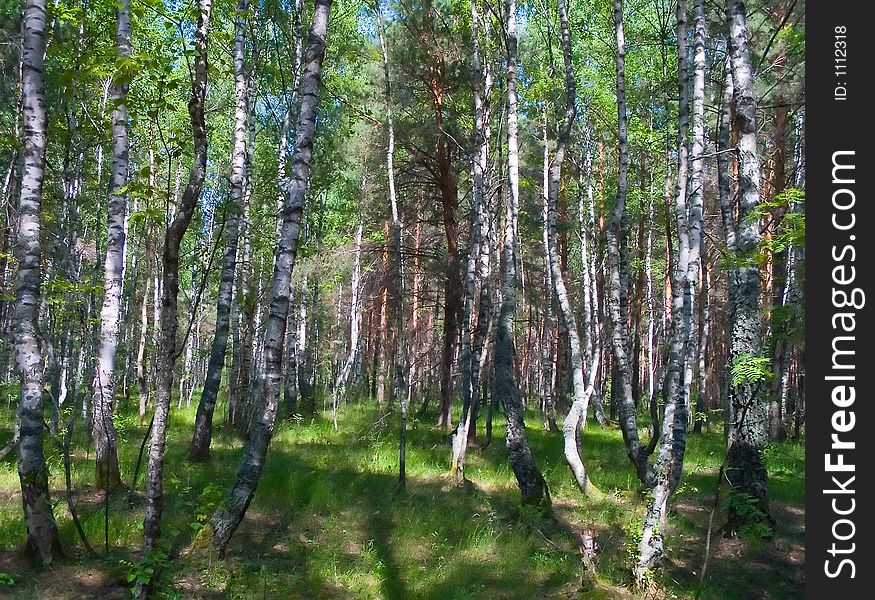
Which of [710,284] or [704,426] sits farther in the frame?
[710,284]

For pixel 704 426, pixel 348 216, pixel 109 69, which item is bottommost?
pixel 704 426

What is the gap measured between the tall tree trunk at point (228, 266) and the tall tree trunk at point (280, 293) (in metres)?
3.33

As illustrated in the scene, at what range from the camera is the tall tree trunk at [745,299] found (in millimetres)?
6695

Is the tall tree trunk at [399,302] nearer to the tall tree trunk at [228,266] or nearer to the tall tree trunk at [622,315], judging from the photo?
the tall tree trunk at [228,266]

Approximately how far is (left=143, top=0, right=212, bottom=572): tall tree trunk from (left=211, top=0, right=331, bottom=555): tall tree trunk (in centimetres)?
83

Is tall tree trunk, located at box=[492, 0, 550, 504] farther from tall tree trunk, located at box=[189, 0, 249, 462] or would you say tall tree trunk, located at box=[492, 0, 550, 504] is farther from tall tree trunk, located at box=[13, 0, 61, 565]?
tall tree trunk, located at box=[13, 0, 61, 565]

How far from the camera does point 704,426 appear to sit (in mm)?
19516

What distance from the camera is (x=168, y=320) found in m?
5.08

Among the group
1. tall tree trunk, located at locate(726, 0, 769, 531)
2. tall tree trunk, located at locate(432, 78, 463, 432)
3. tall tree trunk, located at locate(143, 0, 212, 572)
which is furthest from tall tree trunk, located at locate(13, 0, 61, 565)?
tall tree trunk, located at locate(432, 78, 463, 432)

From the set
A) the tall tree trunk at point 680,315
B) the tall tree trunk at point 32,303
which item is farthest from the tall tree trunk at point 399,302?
the tall tree trunk at point 32,303

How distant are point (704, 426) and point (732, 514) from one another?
13346 mm

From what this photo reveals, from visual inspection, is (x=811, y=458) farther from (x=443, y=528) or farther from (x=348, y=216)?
(x=348, y=216)

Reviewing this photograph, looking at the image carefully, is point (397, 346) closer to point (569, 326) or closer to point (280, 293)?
point (569, 326)

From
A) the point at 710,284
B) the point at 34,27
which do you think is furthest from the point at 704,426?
the point at 34,27
